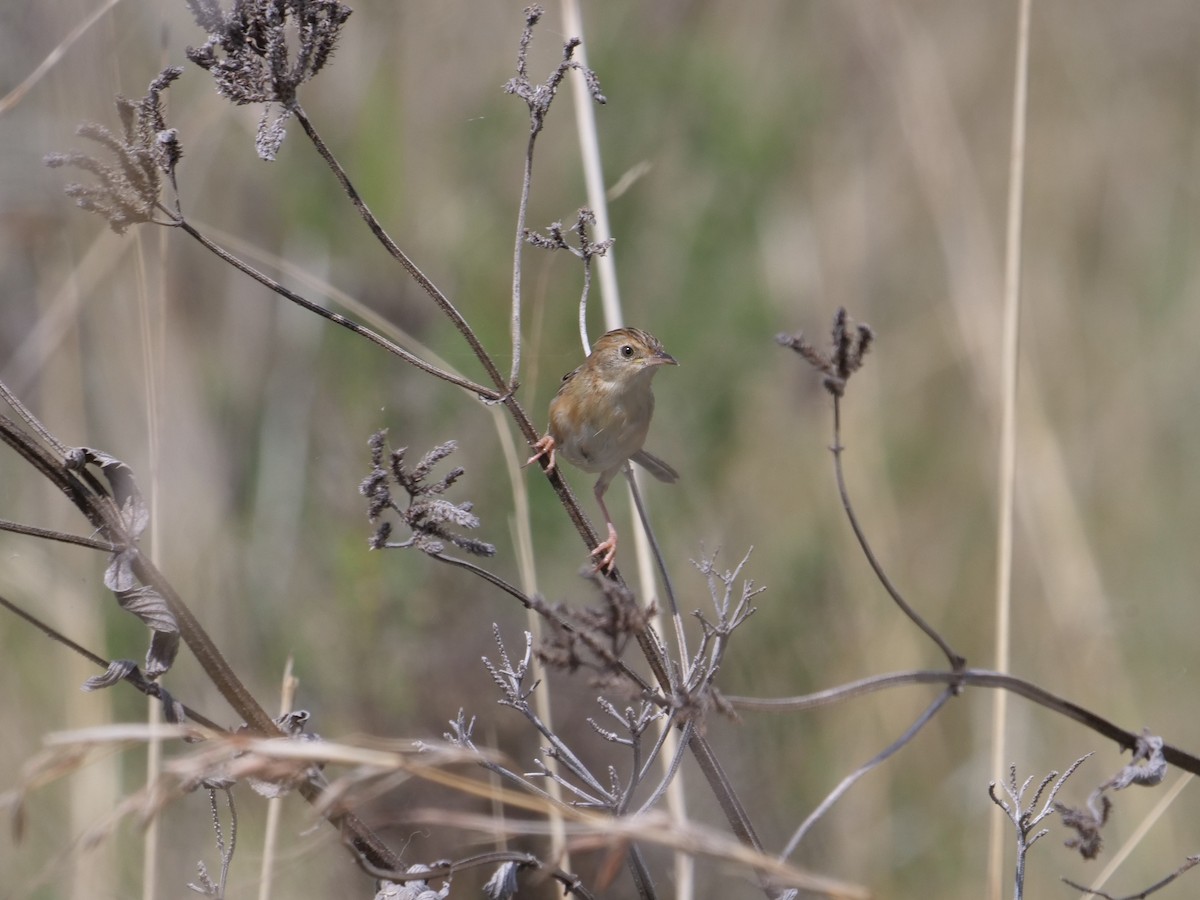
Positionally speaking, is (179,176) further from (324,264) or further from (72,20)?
(72,20)

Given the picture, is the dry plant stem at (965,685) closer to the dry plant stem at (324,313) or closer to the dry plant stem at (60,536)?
the dry plant stem at (324,313)

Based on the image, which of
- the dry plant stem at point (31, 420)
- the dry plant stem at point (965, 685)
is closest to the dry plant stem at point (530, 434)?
the dry plant stem at point (965, 685)

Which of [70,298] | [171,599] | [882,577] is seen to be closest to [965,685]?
[882,577]

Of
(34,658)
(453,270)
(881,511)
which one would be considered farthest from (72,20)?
(881,511)

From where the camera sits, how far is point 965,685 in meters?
1.58

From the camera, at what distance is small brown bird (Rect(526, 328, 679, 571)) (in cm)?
334

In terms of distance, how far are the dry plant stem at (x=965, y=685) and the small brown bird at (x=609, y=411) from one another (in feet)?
5.47

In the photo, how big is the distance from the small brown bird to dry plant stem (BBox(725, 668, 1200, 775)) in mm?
1666

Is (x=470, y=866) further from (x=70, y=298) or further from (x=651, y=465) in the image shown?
(x=70, y=298)

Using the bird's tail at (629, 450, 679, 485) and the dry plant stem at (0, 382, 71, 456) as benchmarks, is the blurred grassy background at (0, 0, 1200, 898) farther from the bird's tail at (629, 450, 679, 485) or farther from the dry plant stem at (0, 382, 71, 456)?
the dry plant stem at (0, 382, 71, 456)

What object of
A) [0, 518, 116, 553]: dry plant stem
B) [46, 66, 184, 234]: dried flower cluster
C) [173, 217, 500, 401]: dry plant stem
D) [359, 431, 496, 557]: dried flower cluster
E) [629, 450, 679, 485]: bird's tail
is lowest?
[0, 518, 116, 553]: dry plant stem

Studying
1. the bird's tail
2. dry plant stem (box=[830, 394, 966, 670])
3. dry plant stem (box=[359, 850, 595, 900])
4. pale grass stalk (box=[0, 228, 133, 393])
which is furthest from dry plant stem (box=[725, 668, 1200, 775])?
pale grass stalk (box=[0, 228, 133, 393])

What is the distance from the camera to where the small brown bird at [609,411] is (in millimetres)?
3340

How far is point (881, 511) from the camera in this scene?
180 inches
